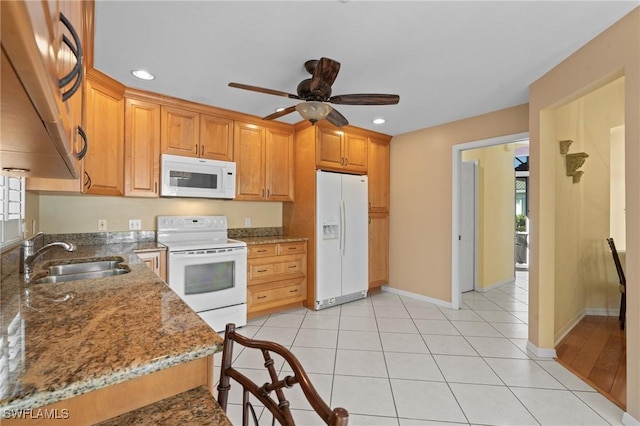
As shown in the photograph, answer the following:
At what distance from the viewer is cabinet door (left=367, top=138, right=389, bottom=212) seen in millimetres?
4242

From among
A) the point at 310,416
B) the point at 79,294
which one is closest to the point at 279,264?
the point at 310,416

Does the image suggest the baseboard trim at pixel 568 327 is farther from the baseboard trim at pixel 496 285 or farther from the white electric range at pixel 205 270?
the white electric range at pixel 205 270

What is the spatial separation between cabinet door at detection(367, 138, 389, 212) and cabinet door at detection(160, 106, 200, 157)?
232cm

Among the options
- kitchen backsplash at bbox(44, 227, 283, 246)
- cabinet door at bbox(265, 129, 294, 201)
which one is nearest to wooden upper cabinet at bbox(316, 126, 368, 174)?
cabinet door at bbox(265, 129, 294, 201)

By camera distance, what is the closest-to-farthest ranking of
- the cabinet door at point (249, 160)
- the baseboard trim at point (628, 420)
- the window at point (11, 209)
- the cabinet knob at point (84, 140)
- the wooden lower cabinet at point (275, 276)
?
the cabinet knob at point (84, 140) → the window at point (11, 209) → the baseboard trim at point (628, 420) → the wooden lower cabinet at point (275, 276) → the cabinet door at point (249, 160)

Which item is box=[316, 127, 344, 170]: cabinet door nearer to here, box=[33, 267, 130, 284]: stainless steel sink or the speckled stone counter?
box=[33, 267, 130, 284]: stainless steel sink

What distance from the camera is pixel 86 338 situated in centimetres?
83

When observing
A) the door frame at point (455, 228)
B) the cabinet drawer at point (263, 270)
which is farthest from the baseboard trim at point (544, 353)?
the cabinet drawer at point (263, 270)

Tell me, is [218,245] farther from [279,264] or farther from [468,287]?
[468,287]

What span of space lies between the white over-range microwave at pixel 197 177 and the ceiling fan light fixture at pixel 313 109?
138cm

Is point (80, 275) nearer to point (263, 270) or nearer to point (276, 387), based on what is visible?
point (263, 270)

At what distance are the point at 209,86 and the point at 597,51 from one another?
9.71ft

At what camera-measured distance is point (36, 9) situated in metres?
0.38

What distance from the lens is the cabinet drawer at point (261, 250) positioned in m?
3.24
